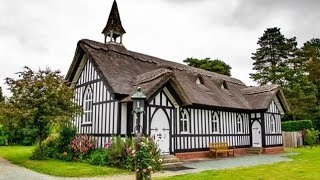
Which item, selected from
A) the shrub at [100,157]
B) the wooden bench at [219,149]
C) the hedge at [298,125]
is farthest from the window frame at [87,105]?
the hedge at [298,125]

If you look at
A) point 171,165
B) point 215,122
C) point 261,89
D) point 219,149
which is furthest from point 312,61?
point 171,165

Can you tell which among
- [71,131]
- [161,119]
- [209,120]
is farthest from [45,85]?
[209,120]

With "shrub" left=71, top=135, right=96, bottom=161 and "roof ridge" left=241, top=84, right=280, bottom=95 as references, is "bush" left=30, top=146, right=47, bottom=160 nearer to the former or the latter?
"shrub" left=71, top=135, right=96, bottom=161

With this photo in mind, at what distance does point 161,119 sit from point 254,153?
10.6 metres

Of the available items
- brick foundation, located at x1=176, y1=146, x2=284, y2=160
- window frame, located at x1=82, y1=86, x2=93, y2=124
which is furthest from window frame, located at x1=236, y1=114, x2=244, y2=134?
window frame, located at x1=82, y1=86, x2=93, y2=124

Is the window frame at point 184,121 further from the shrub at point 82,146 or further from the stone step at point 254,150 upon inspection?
the stone step at point 254,150

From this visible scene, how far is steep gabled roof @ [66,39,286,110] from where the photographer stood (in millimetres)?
15368

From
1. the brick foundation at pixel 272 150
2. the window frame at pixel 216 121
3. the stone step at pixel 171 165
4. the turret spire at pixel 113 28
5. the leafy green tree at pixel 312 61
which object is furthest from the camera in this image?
the leafy green tree at pixel 312 61

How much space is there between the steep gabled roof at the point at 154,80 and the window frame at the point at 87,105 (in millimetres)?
2036

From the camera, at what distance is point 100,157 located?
46.4 feet

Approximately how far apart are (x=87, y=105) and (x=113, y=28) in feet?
20.3

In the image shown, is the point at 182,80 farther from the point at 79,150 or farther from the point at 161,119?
the point at 79,150

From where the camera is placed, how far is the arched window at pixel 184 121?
59.1ft

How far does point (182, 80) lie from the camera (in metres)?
20.4
